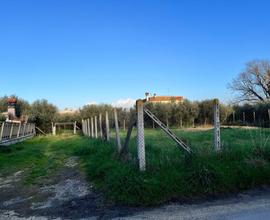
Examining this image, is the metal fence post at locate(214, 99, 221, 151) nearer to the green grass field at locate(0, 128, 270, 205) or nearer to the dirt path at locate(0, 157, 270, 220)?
the green grass field at locate(0, 128, 270, 205)

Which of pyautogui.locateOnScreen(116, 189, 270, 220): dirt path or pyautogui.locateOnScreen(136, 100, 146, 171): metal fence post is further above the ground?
pyautogui.locateOnScreen(136, 100, 146, 171): metal fence post

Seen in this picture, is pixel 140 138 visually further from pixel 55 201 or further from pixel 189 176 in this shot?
pixel 55 201

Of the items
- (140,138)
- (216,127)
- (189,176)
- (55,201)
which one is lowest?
(55,201)

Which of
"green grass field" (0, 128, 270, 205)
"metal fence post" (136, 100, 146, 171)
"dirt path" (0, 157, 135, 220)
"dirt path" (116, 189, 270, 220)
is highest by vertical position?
"metal fence post" (136, 100, 146, 171)

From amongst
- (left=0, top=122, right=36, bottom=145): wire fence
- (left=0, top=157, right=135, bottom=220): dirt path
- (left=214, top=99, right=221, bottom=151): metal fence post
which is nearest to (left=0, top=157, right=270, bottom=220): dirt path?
(left=0, top=157, right=135, bottom=220): dirt path

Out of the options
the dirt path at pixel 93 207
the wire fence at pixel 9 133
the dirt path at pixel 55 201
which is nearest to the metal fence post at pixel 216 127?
the dirt path at pixel 93 207

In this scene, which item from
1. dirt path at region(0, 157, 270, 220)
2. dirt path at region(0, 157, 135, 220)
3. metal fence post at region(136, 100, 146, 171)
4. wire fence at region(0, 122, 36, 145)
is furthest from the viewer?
wire fence at region(0, 122, 36, 145)

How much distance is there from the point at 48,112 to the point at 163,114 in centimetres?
1707

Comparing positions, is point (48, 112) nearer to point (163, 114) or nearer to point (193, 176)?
point (163, 114)

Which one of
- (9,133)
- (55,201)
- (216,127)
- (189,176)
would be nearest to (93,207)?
(55,201)

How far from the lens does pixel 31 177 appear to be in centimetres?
916

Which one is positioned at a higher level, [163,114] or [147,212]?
[163,114]

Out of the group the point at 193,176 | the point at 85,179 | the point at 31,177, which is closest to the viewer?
the point at 193,176

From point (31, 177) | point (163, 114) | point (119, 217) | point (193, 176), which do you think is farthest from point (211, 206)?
point (163, 114)
